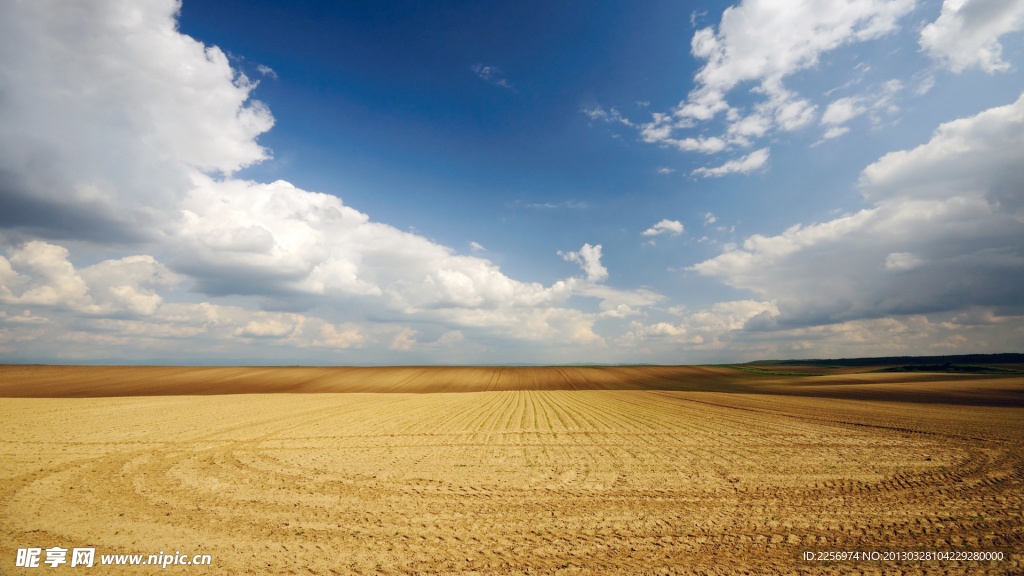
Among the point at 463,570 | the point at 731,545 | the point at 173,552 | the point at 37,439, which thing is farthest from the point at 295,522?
the point at 37,439

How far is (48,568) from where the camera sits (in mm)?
6480

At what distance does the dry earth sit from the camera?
22.3 feet

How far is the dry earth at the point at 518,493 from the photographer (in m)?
6.79

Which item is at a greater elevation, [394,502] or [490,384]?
[394,502]

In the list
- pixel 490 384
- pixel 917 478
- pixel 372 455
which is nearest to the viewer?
pixel 917 478

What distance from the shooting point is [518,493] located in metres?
9.77

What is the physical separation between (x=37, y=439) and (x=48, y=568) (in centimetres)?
1672

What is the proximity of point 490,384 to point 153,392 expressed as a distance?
142 feet

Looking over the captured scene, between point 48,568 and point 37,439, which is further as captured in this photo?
point 37,439

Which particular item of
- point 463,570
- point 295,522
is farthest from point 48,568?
point 463,570

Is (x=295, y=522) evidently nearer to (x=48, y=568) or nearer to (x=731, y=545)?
(x=48, y=568)

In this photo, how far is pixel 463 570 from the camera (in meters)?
6.25

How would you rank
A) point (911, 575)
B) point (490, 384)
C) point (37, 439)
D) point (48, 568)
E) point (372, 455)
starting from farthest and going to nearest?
1. point (490, 384)
2. point (37, 439)
3. point (372, 455)
4. point (48, 568)
5. point (911, 575)

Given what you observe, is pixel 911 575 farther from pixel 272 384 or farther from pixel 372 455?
pixel 272 384
